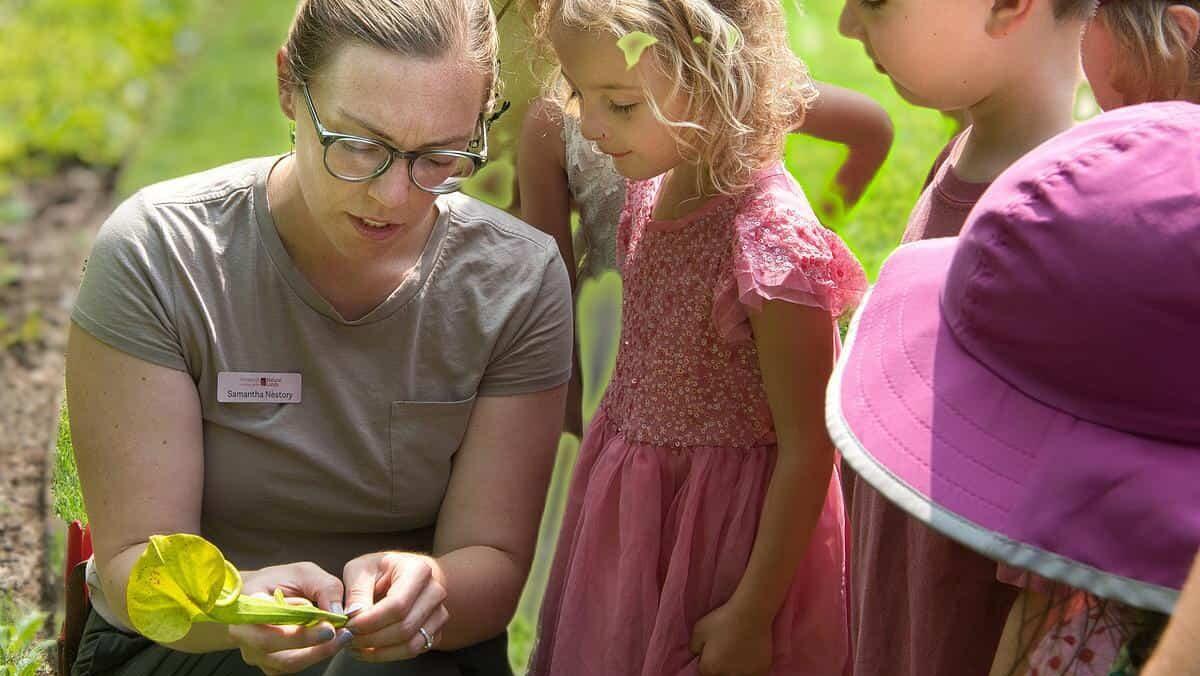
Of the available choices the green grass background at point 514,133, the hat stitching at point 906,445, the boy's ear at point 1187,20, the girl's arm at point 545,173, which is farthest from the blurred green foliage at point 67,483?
the boy's ear at point 1187,20

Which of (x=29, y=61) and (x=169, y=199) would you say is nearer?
(x=169, y=199)

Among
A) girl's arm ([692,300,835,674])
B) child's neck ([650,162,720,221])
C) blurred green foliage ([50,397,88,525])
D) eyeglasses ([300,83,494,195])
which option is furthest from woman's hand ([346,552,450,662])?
blurred green foliage ([50,397,88,525])

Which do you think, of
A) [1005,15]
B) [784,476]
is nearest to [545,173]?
[784,476]

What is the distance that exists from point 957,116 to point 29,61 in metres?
4.13

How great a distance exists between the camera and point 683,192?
6.55 ft

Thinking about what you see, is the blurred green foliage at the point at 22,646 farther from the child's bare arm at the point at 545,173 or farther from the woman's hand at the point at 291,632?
the child's bare arm at the point at 545,173

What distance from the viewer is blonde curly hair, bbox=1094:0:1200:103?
5.59 ft

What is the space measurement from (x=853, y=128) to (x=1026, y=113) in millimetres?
812

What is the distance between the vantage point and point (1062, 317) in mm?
1135

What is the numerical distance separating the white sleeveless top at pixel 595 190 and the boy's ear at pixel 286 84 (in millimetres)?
524

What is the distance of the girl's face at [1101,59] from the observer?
175 cm

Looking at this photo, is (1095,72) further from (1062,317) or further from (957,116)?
(957,116)

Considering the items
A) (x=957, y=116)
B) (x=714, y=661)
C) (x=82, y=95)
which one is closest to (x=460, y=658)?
(x=714, y=661)

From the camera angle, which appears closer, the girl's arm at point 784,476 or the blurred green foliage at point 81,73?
the girl's arm at point 784,476
